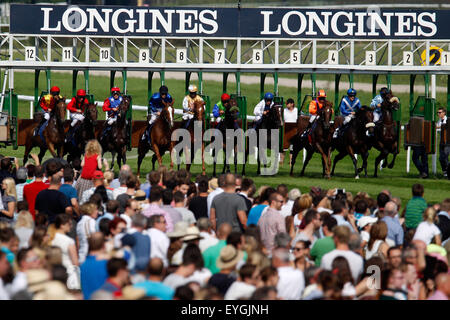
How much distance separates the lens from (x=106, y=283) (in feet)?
24.8

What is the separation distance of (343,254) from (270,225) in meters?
1.55

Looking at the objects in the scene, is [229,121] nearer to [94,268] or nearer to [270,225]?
[270,225]

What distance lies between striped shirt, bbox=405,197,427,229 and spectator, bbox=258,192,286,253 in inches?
69.8

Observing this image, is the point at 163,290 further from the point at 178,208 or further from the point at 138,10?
the point at 138,10

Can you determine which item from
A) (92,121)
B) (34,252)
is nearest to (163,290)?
(34,252)

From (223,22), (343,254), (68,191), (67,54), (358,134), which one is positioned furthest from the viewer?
(223,22)

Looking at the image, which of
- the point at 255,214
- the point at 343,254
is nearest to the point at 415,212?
the point at 255,214

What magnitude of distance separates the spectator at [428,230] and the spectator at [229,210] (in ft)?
5.59

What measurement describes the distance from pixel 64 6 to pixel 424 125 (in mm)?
7885

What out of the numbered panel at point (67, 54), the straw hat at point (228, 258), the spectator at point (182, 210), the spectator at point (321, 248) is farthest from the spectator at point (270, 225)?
the numbered panel at point (67, 54)

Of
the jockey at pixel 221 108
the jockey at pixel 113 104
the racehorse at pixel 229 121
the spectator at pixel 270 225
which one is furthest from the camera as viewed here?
the jockey at pixel 113 104

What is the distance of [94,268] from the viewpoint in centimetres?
818

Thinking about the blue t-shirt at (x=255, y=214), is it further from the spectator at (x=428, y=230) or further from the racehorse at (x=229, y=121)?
the racehorse at (x=229, y=121)

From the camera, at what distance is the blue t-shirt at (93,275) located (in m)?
8.16
